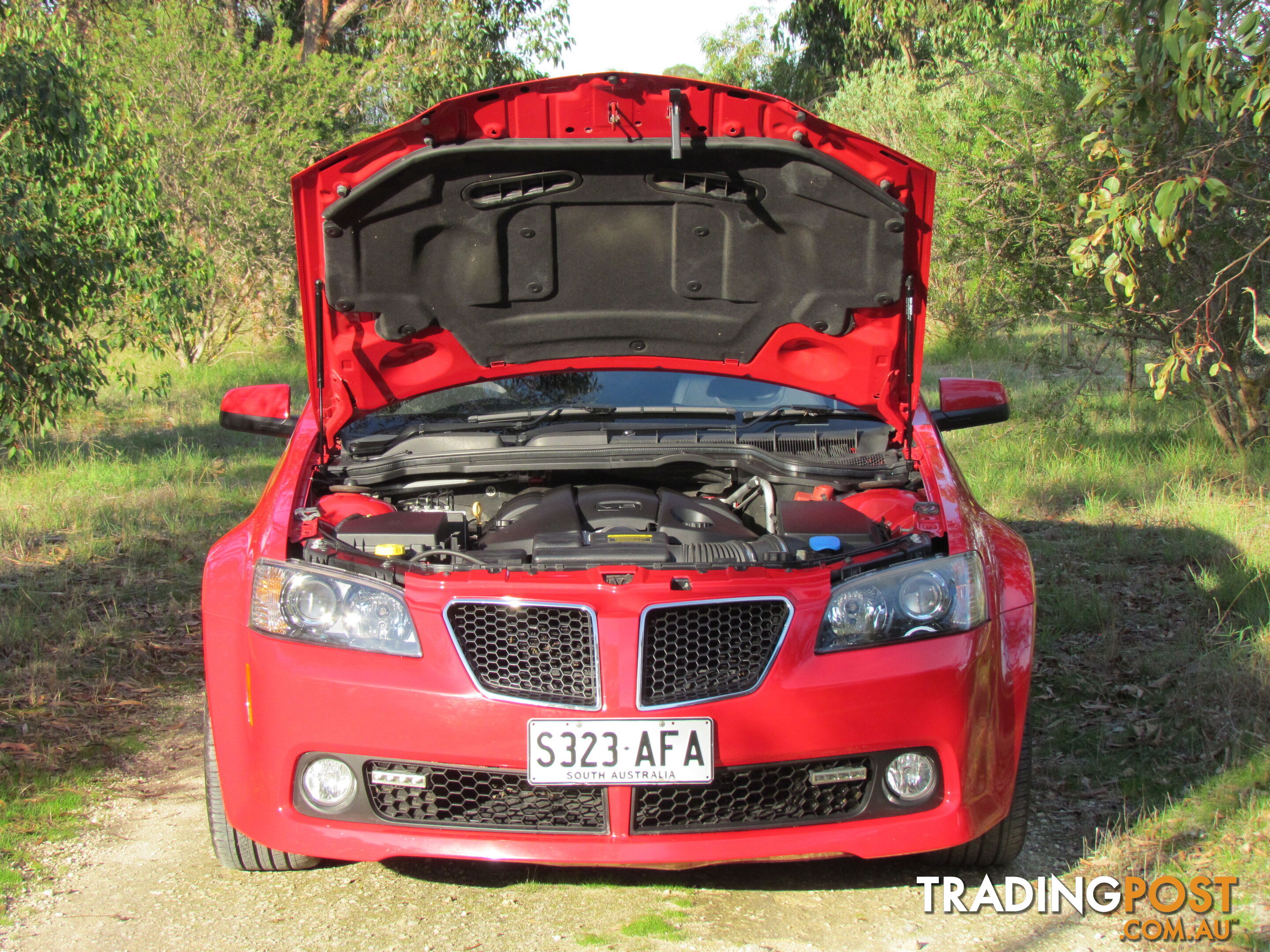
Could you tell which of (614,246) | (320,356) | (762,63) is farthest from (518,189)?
(762,63)

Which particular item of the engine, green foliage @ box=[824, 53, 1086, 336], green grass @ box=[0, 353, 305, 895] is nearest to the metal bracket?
the engine

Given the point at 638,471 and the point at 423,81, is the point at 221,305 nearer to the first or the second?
the point at 423,81

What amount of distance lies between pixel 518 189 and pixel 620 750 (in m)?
1.86

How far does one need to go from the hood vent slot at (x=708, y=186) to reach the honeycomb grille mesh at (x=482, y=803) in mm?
1899

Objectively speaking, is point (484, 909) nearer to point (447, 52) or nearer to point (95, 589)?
point (95, 589)

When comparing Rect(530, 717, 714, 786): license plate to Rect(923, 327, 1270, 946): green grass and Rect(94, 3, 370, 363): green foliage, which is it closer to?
Rect(923, 327, 1270, 946): green grass

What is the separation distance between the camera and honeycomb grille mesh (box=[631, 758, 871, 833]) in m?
2.67

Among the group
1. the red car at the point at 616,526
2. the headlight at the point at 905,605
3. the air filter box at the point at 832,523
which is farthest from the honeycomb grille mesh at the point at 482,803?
the air filter box at the point at 832,523

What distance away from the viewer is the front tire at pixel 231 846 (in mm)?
2977

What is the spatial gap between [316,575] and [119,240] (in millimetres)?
6144

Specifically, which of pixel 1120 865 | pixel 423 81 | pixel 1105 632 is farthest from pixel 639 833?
pixel 423 81

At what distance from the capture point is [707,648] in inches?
105

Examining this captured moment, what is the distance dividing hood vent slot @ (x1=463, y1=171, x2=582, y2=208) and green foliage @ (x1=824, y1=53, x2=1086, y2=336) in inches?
158

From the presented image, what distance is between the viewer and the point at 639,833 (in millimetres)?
2643
